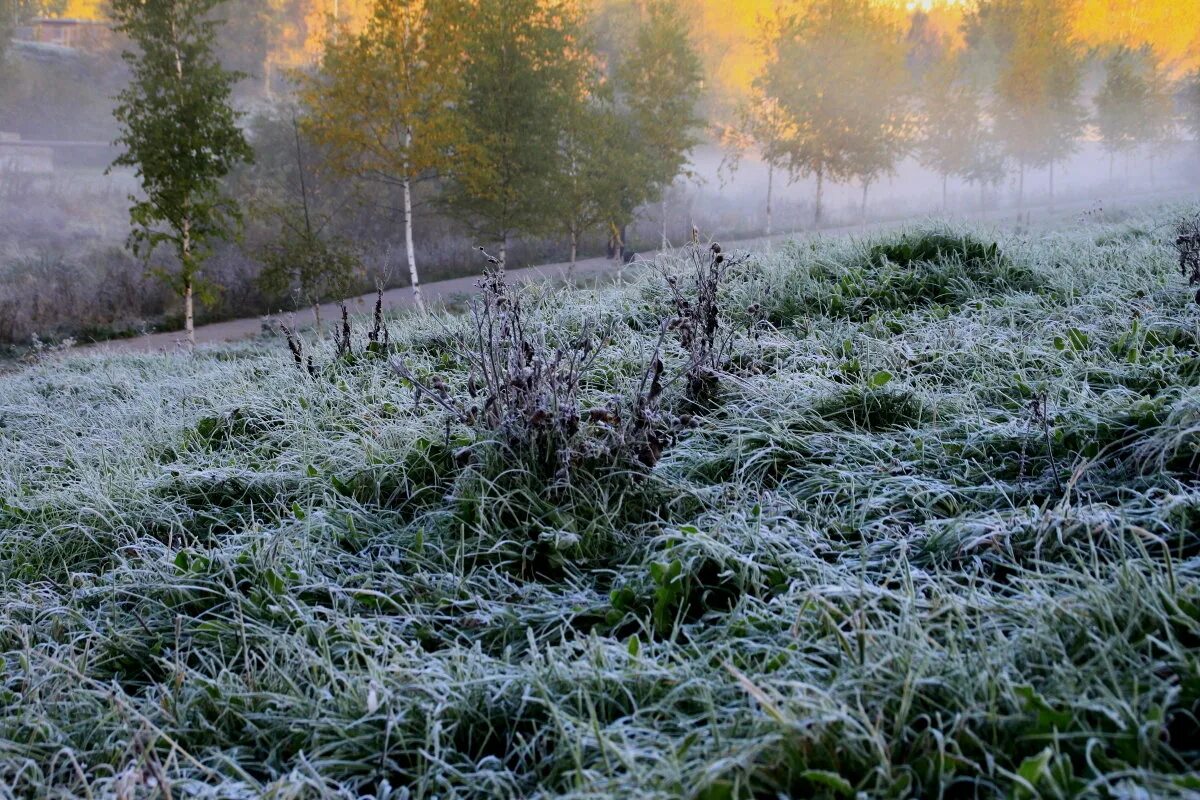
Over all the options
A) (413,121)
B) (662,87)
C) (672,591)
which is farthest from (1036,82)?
(672,591)

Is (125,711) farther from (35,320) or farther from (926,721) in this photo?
(35,320)

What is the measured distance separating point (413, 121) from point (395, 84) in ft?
2.91

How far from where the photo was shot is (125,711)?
64.9 inches

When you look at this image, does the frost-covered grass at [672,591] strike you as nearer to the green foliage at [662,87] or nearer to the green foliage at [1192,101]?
the green foliage at [662,87]

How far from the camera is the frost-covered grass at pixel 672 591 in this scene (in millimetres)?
1320

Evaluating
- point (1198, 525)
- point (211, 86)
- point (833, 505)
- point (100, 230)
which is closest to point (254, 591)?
point (833, 505)

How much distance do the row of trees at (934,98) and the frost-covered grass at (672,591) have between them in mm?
19146

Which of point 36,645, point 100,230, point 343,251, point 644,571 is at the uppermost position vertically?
point 100,230

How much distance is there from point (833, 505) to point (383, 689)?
4.17 feet

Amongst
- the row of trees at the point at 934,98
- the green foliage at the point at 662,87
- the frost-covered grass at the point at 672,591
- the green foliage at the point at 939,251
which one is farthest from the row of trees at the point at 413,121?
the frost-covered grass at the point at 672,591

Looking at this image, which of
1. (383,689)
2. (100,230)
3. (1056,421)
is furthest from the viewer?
(100,230)

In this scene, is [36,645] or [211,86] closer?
[36,645]

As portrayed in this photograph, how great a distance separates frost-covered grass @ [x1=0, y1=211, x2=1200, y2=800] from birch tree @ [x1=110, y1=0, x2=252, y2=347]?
31.3ft

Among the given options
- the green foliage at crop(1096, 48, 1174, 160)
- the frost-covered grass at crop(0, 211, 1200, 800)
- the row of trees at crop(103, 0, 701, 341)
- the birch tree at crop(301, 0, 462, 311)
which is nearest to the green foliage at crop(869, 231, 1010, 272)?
the frost-covered grass at crop(0, 211, 1200, 800)
